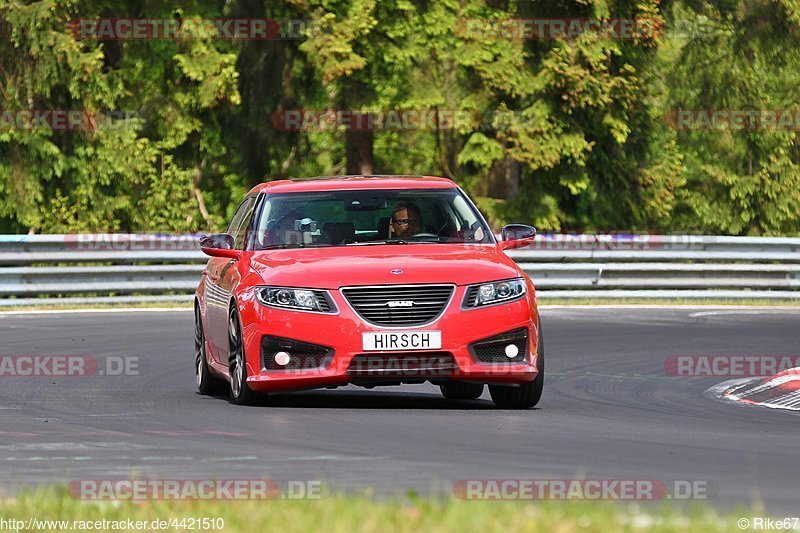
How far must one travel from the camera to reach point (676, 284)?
85.5ft

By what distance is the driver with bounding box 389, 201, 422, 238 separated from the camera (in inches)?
515

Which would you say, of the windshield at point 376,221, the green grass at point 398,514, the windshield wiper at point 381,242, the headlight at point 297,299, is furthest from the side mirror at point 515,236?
the green grass at point 398,514

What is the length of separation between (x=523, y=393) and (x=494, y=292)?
0.85 m

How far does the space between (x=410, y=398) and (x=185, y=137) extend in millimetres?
27253

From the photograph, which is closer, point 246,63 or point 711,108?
point 246,63

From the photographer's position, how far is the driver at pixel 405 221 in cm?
1309

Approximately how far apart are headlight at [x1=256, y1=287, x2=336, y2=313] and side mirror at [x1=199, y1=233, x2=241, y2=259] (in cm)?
109

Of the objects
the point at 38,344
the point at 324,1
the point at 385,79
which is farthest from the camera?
the point at 385,79

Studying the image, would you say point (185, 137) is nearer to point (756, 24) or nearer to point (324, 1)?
point (324, 1)

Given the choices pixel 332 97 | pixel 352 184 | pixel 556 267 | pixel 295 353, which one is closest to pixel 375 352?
pixel 295 353

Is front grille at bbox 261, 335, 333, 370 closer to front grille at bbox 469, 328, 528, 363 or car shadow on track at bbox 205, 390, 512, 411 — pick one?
car shadow on track at bbox 205, 390, 512, 411

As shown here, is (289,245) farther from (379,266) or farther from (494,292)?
(494,292)

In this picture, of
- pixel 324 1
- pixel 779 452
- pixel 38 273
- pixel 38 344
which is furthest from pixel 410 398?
pixel 324 1

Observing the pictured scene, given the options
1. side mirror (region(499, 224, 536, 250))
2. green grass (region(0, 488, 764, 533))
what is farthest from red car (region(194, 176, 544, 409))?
green grass (region(0, 488, 764, 533))
